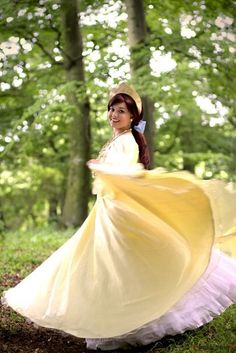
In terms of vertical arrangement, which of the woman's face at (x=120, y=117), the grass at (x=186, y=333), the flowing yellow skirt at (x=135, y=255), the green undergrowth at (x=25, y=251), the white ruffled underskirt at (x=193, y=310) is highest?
the woman's face at (x=120, y=117)

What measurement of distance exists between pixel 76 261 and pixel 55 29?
528 centimetres

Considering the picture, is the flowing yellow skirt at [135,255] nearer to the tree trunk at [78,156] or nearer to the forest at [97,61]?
the forest at [97,61]

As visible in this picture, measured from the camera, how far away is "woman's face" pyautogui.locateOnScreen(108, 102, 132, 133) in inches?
187

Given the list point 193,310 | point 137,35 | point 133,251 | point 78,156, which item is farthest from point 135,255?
point 78,156

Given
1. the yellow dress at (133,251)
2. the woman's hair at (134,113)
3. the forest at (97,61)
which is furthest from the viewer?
the forest at (97,61)

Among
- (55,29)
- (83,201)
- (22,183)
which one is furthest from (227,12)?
(22,183)

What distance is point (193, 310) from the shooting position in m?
4.67

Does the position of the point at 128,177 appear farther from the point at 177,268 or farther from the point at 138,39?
the point at 138,39

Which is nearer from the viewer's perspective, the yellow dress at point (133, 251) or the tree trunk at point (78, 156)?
the yellow dress at point (133, 251)

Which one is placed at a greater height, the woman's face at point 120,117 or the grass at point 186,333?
the woman's face at point 120,117

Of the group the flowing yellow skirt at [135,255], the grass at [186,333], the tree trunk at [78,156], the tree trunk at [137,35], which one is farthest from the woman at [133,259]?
the tree trunk at [78,156]

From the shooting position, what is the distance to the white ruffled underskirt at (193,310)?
15.0 ft

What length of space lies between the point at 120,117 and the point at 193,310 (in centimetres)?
175

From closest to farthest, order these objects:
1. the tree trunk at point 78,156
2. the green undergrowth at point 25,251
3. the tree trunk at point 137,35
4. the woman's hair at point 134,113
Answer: the woman's hair at point 134,113
the green undergrowth at point 25,251
the tree trunk at point 137,35
the tree trunk at point 78,156
